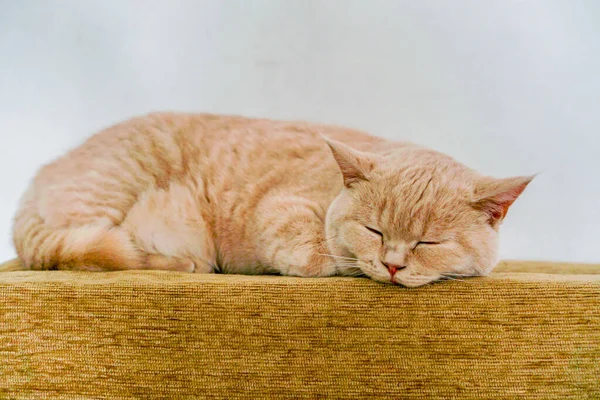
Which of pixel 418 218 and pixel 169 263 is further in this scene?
pixel 169 263

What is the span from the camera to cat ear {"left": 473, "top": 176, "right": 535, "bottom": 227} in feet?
4.42

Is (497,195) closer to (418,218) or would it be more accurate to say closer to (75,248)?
(418,218)

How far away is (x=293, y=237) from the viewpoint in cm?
172

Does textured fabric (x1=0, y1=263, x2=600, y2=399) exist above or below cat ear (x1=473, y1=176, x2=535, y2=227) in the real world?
below

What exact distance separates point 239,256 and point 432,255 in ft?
2.53

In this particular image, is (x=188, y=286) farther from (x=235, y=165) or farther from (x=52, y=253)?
(x=235, y=165)

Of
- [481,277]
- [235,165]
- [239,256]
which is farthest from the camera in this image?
[235,165]

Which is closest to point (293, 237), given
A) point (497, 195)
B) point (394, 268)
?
point (394, 268)

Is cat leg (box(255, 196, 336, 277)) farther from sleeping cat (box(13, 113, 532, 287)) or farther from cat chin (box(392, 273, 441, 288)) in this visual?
cat chin (box(392, 273, 441, 288))

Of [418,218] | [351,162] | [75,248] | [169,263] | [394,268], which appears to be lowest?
[169,263]

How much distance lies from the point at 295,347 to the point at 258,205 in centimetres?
69

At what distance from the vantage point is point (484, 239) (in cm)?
Result: 145

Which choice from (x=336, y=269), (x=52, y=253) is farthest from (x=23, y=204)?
(x=336, y=269)

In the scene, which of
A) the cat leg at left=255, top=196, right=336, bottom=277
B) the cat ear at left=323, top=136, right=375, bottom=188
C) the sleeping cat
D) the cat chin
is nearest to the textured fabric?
the cat chin
